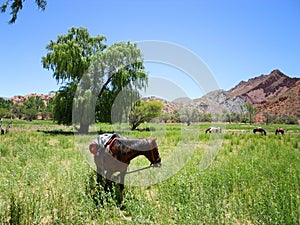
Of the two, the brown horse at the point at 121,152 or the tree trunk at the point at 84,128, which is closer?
the brown horse at the point at 121,152

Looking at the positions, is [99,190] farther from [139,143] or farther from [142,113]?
[142,113]

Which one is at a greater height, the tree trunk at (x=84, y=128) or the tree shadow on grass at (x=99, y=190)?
the tree trunk at (x=84, y=128)

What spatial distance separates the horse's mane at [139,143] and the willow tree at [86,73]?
58.9 ft

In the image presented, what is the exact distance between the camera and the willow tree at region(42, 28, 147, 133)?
23203 mm

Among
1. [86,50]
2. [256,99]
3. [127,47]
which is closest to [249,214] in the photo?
[127,47]

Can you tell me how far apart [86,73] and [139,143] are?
66.2ft

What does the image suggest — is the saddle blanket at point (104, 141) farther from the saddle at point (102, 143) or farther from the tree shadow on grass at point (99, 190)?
the tree shadow on grass at point (99, 190)

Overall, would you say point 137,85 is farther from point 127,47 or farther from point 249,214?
point 249,214

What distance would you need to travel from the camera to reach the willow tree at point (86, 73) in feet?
76.1

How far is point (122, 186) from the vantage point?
5156 millimetres

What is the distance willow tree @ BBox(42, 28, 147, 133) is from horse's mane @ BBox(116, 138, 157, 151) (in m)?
18.0

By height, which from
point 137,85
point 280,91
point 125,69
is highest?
point 280,91

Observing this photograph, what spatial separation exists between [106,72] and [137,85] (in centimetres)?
330

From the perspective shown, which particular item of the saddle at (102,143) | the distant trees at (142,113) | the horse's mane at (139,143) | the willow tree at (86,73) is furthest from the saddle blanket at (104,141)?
the distant trees at (142,113)
